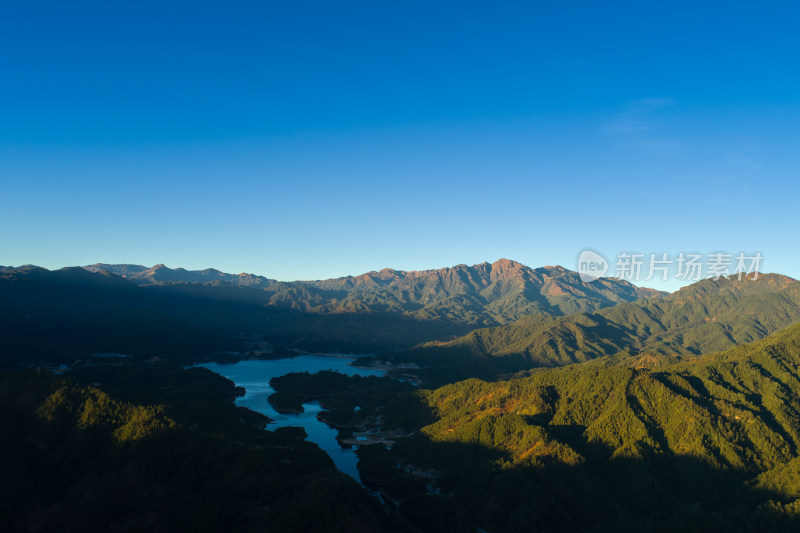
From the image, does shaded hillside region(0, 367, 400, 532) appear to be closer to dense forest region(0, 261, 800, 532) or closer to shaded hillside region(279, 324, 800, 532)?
dense forest region(0, 261, 800, 532)

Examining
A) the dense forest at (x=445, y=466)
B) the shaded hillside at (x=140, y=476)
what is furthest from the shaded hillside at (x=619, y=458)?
the shaded hillside at (x=140, y=476)

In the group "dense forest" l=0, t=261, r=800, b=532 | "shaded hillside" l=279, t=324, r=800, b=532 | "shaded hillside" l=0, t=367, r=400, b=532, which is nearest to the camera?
"shaded hillside" l=0, t=367, r=400, b=532

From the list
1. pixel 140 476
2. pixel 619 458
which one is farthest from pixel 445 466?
pixel 140 476

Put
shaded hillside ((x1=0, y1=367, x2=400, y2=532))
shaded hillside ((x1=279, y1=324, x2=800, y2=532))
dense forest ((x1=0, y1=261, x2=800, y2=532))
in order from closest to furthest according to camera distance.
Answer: shaded hillside ((x1=0, y1=367, x2=400, y2=532)) → dense forest ((x1=0, y1=261, x2=800, y2=532)) → shaded hillside ((x1=279, y1=324, x2=800, y2=532))

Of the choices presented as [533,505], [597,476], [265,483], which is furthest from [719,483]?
[265,483]

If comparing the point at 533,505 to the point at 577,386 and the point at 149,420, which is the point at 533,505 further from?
the point at 149,420

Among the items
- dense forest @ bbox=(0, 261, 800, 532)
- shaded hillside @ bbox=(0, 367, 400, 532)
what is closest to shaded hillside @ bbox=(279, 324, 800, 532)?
dense forest @ bbox=(0, 261, 800, 532)

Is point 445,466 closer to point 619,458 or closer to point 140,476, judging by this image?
point 619,458

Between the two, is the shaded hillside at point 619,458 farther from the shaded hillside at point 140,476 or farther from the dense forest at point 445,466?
the shaded hillside at point 140,476
